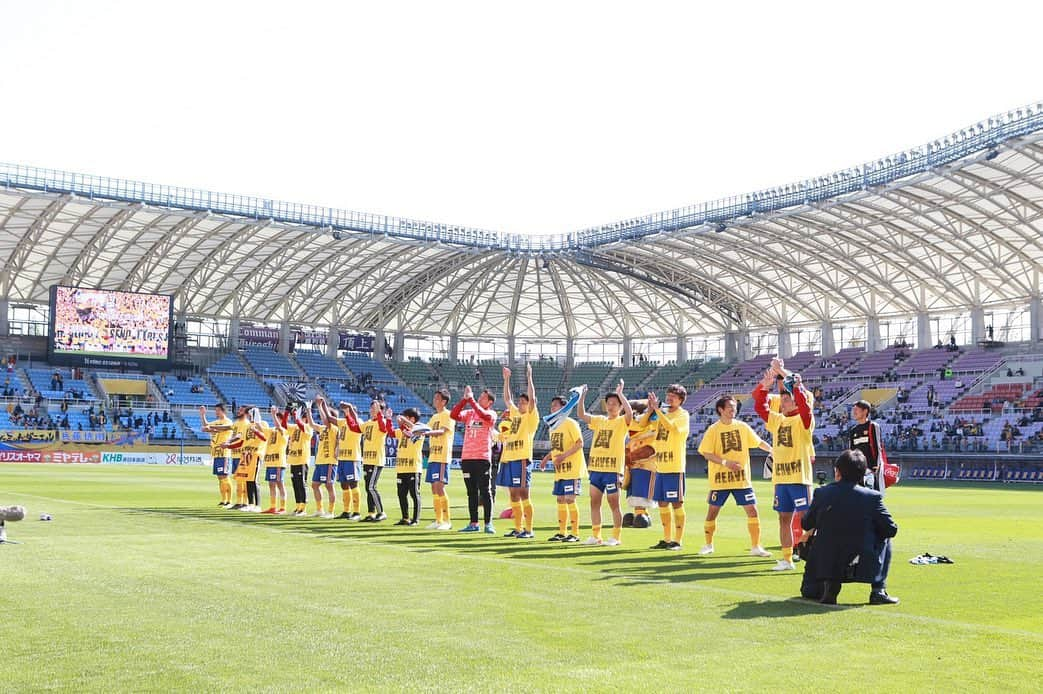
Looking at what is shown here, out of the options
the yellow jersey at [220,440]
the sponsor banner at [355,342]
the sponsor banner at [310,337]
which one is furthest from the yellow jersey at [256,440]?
the sponsor banner at [355,342]

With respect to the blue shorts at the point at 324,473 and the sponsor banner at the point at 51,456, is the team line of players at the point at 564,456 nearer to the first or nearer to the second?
the blue shorts at the point at 324,473

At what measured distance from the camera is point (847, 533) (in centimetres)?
991

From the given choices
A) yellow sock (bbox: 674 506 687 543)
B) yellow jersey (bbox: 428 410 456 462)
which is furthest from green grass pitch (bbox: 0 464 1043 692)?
yellow jersey (bbox: 428 410 456 462)

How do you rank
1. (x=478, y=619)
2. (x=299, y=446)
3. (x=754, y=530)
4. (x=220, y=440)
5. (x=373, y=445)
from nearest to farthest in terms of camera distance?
(x=478, y=619) < (x=754, y=530) < (x=373, y=445) < (x=299, y=446) < (x=220, y=440)

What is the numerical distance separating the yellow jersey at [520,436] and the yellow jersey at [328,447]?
4577 mm

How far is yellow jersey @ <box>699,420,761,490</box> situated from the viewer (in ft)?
47.0

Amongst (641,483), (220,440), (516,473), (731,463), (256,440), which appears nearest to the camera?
(731,463)

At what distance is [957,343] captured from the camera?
72375 mm

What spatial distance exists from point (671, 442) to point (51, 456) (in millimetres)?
49575

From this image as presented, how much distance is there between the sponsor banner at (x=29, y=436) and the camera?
5822 centimetres

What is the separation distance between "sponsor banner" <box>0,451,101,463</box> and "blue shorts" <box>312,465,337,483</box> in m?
41.6

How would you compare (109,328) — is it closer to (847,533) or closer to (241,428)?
(241,428)

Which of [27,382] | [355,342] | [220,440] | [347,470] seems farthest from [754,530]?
[355,342]

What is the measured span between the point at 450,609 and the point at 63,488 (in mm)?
24546
